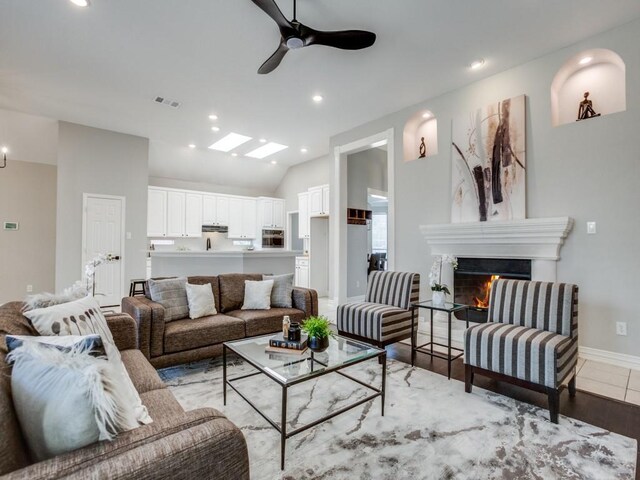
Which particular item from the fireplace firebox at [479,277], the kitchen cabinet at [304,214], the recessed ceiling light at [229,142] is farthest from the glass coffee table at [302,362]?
the kitchen cabinet at [304,214]

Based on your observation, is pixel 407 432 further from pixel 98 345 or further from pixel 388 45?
pixel 388 45

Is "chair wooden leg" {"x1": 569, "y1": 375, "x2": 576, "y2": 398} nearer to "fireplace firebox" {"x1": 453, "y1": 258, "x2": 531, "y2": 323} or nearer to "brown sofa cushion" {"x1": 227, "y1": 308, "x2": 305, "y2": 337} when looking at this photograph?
"fireplace firebox" {"x1": 453, "y1": 258, "x2": 531, "y2": 323}

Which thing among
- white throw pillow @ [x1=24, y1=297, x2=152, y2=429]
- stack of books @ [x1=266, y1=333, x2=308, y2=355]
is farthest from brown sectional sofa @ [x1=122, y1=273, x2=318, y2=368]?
stack of books @ [x1=266, y1=333, x2=308, y2=355]

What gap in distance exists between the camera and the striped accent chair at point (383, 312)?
3168 millimetres

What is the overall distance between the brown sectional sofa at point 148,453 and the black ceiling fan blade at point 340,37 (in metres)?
Answer: 2.68

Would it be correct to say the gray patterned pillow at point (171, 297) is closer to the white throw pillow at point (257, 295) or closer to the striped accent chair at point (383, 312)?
the white throw pillow at point (257, 295)

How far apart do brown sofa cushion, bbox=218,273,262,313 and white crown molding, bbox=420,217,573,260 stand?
2.44m

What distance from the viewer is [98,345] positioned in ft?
4.14

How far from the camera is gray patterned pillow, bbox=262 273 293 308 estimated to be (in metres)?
3.65

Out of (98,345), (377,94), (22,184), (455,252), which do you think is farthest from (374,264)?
(22,184)

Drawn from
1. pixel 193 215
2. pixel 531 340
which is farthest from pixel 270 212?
pixel 531 340

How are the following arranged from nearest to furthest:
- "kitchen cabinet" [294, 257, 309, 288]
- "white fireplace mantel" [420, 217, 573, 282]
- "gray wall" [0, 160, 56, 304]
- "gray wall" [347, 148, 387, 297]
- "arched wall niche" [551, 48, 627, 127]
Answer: "arched wall niche" [551, 48, 627, 127]
"white fireplace mantel" [420, 217, 573, 282]
"gray wall" [0, 160, 56, 304]
"gray wall" [347, 148, 387, 297]
"kitchen cabinet" [294, 257, 309, 288]

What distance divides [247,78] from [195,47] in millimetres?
734

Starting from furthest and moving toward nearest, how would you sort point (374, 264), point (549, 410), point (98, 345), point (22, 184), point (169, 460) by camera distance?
point (374, 264) → point (22, 184) → point (549, 410) → point (98, 345) → point (169, 460)
